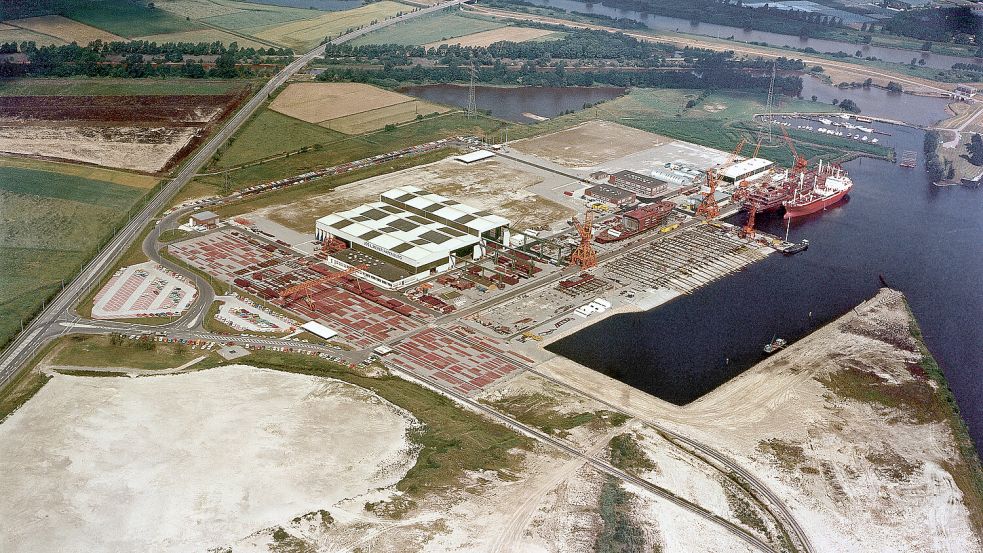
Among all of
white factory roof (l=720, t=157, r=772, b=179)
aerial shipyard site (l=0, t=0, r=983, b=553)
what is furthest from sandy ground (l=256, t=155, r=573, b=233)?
white factory roof (l=720, t=157, r=772, b=179)

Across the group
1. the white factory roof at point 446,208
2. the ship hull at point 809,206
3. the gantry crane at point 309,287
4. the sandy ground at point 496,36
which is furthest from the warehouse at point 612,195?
the sandy ground at point 496,36

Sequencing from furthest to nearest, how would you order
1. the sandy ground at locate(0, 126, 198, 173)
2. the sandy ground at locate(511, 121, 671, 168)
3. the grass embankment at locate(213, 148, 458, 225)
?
1. the sandy ground at locate(511, 121, 671, 168)
2. the sandy ground at locate(0, 126, 198, 173)
3. the grass embankment at locate(213, 148, 458, 225)

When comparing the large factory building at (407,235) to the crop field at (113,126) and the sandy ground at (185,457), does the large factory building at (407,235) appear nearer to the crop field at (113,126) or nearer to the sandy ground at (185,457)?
the sandy ground at (185,457)

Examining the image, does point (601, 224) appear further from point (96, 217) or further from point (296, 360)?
point (96, 217)

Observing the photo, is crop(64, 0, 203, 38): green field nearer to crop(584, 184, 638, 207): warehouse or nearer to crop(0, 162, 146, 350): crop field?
crop(0, 162, 146, 350): crop field

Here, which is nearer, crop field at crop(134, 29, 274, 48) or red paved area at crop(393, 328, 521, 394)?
red paved area at crop(393, 328, 521, 394)

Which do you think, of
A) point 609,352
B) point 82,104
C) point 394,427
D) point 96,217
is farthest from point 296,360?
point 82,104

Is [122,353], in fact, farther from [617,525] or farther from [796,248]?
[796,248]
